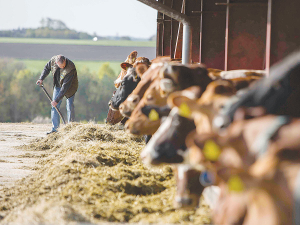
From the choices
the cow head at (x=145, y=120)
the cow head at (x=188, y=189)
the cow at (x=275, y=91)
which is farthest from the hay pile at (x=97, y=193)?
the cow at (x=275, y=91)

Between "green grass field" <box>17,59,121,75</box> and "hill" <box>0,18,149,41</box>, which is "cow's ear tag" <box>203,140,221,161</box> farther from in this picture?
"hill" <box>0,18,149,41</box>

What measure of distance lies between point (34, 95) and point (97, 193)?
30.9 m

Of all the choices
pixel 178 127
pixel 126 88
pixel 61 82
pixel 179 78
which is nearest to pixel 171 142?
pixel 178 127

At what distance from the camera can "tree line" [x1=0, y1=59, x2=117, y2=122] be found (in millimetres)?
33344

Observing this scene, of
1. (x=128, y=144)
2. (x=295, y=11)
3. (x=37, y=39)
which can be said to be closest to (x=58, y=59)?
(x=128, y=144)

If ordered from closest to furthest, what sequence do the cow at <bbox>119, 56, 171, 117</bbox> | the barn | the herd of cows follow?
the herd of cows < the barn < the cow at <bbox>119, 56, 171, 117</bbox>

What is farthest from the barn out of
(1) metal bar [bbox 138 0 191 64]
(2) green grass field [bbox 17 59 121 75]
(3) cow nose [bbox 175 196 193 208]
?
(2) green grass field [bbox 17 59 121 75]

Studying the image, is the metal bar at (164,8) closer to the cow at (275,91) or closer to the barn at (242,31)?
the barn at (242,31)

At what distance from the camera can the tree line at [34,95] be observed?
109 feet

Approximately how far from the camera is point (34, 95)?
3431 centimetres

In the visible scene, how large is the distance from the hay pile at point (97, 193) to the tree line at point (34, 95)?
26.8m

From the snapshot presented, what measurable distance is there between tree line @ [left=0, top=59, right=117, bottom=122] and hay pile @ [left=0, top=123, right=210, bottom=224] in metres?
26.8

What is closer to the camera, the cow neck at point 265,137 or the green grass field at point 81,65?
the cow neck at point 265,137

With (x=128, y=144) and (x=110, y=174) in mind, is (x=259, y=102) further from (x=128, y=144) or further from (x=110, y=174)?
(x=128, y=144)
